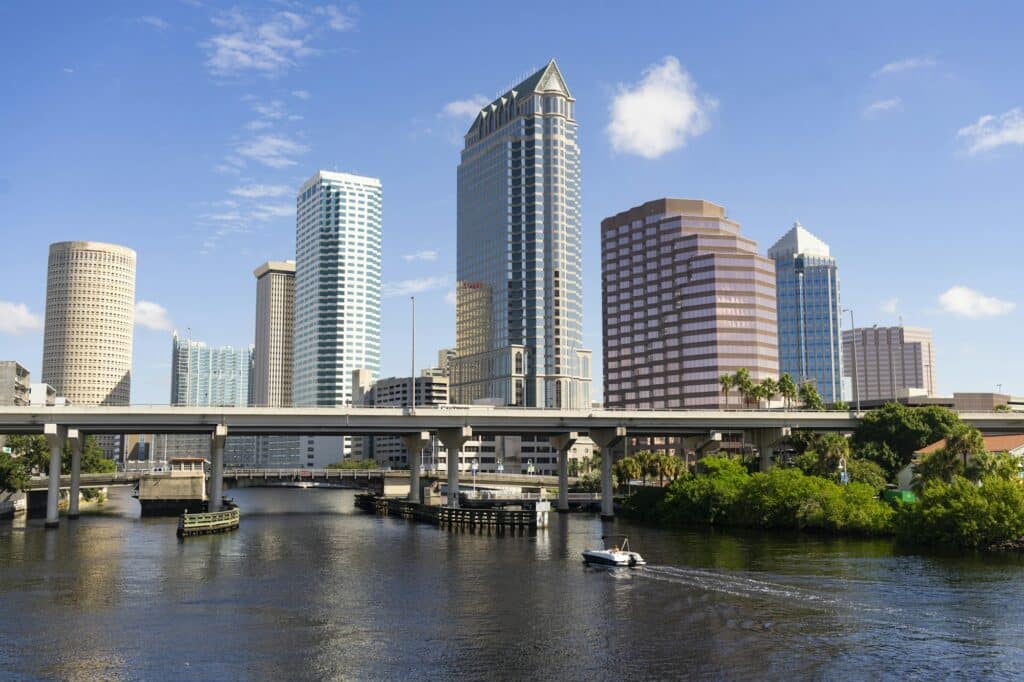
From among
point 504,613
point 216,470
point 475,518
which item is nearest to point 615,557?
point 504,613

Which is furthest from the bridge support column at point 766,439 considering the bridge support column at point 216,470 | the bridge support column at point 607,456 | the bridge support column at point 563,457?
the bridge support column at point 216,470

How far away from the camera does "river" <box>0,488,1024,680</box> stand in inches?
1832

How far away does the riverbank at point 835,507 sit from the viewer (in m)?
87.0

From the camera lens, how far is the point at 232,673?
44812mm

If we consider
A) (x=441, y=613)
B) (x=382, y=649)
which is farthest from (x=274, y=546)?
(x=382, y=649)

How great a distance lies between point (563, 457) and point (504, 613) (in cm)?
10136

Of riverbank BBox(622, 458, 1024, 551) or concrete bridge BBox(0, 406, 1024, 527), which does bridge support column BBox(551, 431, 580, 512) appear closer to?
concrete bridge BBox(0, 406, 1024, 527)

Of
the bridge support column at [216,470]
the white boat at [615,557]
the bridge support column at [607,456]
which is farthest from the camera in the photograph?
the bridge support column at [607,456]

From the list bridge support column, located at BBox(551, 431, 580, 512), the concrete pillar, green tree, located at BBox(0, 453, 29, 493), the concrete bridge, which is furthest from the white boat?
green tree, located at BBox(0, 453, 29, 493)

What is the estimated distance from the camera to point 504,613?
60.0 meters

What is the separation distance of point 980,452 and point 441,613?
248ft

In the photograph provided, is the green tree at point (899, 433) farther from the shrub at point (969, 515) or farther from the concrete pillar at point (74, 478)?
the concrete pillar at point (74, 478)

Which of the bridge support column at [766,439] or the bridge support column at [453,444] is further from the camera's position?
the bridge support column at [766,439]

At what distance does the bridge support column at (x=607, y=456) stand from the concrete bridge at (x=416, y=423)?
Answer: 0.16 m
